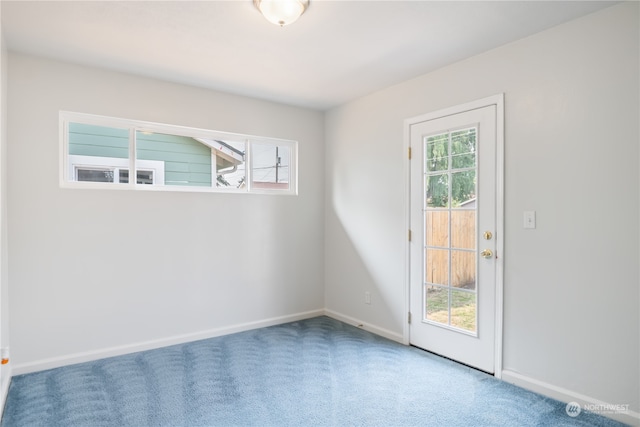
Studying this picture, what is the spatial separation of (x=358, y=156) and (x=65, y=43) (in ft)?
8.82

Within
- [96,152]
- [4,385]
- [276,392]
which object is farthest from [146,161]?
[276,392]

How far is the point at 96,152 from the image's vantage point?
3281mm

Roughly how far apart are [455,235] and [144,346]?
9.43 feet

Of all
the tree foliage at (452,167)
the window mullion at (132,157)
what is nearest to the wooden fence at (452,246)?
the tree foliage at (452,167)

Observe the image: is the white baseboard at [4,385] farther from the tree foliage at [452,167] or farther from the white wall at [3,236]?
the tree foliage at [452,167]

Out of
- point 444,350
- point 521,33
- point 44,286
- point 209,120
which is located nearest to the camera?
point 521,33

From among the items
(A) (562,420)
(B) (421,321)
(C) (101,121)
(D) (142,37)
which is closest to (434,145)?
(B) (421,321)

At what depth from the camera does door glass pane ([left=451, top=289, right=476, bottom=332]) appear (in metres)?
3.05

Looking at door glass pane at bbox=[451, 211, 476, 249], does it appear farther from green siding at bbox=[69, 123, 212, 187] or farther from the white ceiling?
green siding at bbox=[69, 123, 212, 187]

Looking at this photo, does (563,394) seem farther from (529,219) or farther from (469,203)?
(469,203)

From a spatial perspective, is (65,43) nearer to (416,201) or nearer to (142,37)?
(142,37)

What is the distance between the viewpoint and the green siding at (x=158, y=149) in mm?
3219

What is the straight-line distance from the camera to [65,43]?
2.74 metres

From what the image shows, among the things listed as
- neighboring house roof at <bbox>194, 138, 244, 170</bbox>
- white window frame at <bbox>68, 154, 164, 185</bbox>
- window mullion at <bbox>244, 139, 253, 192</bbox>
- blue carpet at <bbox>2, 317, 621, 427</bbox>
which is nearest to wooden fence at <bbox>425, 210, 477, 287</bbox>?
blue carpet at <bbox>2, 317, 621, 427</bbox>
